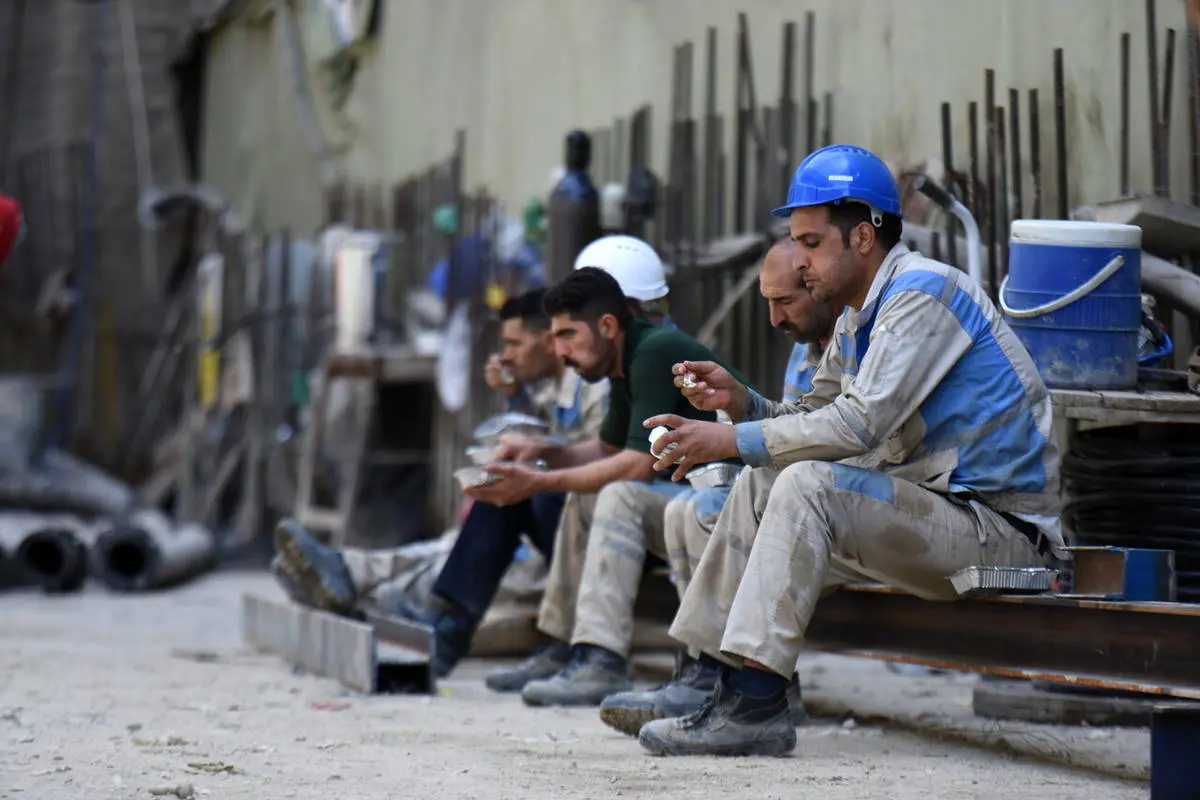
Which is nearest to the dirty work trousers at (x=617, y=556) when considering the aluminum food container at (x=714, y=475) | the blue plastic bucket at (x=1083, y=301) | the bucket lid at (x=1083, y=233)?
the aluminum food container at (x=714, y=475)

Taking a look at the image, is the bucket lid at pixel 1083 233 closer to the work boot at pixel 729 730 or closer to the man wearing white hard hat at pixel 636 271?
the work boot at pixel 729 730

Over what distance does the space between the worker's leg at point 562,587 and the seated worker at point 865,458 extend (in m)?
1.45

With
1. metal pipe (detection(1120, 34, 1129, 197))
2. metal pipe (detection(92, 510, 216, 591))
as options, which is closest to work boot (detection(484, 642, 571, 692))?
metal pipe (detection(1120, 34, 1129, 197))

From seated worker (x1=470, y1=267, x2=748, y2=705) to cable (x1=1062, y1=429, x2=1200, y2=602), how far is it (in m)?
1.15

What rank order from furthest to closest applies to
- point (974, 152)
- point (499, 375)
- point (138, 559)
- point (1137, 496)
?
point (138, 559) → point (499, 375) → point (974, 152) → point (1137, 496)

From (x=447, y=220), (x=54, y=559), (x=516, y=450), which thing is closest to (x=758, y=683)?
(x=516, y=450)

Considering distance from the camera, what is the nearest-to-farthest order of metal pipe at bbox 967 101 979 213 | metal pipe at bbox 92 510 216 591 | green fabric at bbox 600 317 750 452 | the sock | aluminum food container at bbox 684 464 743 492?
the sock < aluminum food container at bbox 684 464 743 492 < green fabric at bbox 600 317 750 452 < metal pipe at bbox 967 101 979 213 < metal pipe at bbox 92 510 216 591

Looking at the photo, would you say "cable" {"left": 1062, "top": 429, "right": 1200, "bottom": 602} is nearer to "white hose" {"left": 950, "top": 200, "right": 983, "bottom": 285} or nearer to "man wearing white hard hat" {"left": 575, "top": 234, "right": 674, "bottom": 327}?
"white hose" {"left": 950, "top": 200, "right": 983, "bottom": 285}

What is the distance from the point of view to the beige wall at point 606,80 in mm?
5727

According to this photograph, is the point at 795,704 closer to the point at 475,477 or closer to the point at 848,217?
the point at 475,477

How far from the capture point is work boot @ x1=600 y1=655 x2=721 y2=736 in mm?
4703

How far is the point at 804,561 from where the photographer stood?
4141mm

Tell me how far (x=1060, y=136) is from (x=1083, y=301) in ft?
Result: 2.79

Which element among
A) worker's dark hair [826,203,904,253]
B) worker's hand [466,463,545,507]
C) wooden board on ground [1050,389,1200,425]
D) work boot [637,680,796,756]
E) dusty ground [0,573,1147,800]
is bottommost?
dusty ground [0,573,1147,800]
